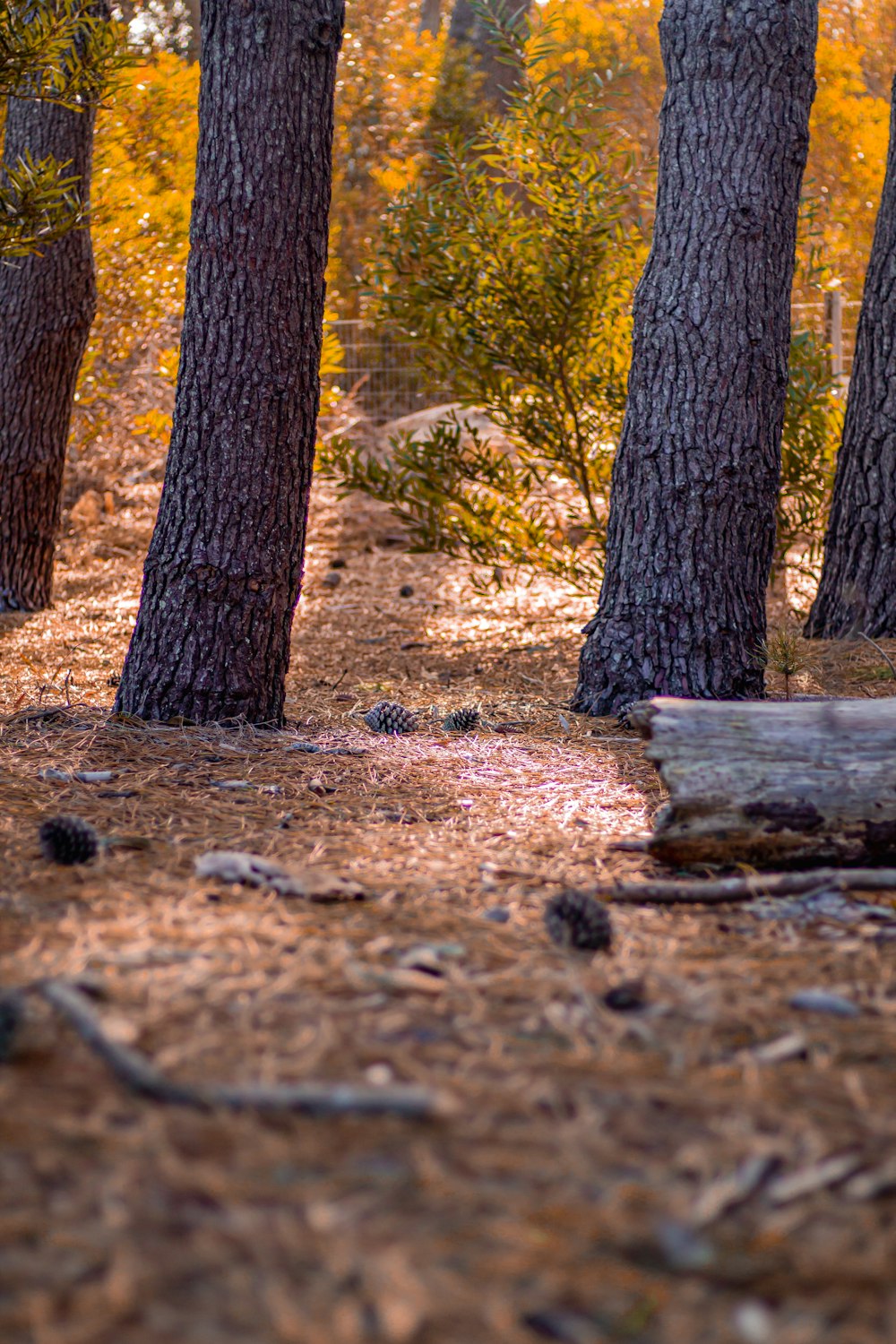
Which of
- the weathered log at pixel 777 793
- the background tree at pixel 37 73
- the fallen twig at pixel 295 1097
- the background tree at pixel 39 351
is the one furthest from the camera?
the background tree at pixel 39 351

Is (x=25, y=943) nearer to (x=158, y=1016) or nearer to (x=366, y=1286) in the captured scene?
(x=158, y=1016)

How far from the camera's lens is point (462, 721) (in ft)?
12.7

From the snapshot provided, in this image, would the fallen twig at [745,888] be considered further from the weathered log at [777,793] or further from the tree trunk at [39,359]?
the tree trunk at [39,359]

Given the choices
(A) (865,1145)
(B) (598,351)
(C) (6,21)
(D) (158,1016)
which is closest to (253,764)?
(D) (158,1016)

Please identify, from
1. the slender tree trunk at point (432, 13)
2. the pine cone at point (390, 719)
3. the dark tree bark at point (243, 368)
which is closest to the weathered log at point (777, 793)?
the pine cone at point (390, 719)

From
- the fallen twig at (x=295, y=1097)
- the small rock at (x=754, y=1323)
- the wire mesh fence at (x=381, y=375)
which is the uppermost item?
the wire mesh fence at (x=381, y=375)

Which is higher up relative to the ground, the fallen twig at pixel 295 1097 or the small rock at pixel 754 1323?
the fallen twig at pixel 295 1097

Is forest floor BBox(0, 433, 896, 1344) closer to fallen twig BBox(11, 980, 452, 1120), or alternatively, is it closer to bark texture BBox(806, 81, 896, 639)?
fallen twig BBox(11, 980, 452, 1120)

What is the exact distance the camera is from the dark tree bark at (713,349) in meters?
3.78

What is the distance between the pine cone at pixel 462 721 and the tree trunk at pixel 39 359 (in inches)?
155

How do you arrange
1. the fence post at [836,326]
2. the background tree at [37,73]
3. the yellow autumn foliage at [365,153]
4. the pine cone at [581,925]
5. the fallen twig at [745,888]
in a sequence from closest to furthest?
the pine cone at [581,925] → the fallen twig at [745,888] → the background tree at [37,73] → the yellow autumn foliage at [365,153] → the fence post at [836,326]

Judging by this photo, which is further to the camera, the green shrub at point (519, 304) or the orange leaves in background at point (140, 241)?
the orange leaves in background at point (140, 241)

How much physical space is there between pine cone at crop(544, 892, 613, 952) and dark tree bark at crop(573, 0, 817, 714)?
6.43 feet

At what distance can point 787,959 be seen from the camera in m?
1.91
